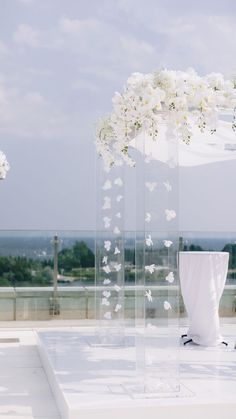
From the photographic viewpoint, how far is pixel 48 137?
531 inches

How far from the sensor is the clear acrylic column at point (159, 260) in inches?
179

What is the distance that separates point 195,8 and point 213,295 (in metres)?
6.48

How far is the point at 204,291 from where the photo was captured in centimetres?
669

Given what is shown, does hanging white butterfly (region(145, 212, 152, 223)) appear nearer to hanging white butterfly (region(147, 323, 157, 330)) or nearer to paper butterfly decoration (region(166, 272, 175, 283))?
paper butterfly decoration (region(166, 272, 175, 283))

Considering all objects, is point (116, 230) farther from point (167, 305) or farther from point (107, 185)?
point (167, 305)

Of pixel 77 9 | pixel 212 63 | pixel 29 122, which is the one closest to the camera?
pixel 77 9

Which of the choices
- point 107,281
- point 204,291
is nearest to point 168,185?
point 107,281

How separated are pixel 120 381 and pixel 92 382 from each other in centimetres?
19

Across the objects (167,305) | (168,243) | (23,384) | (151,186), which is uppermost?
(151,186)

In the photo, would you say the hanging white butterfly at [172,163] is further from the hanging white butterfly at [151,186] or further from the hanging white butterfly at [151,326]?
the hanging white butterfly at [151,326]

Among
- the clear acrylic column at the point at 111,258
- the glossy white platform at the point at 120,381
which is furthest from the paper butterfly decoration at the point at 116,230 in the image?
the glossy white platform at the point at 120,381

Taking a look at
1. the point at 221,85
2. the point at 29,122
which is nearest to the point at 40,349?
the point at 221,85

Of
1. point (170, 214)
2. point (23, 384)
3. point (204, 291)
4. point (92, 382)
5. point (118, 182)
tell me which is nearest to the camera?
point (170, 214)

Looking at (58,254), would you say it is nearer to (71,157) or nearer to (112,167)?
(112,167)
